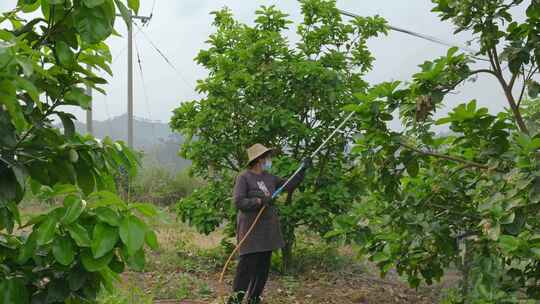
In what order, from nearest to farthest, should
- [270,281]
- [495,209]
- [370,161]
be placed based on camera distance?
[495,209] → [370,161] → [270,281]

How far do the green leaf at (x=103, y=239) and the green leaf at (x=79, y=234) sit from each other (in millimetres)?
20

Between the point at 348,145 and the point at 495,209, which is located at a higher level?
the point at 348,145

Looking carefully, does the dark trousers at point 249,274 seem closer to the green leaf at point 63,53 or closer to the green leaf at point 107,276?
the green leaf at point 107,276

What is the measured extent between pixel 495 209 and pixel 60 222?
6.59ft

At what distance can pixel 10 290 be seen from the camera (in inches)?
65.8

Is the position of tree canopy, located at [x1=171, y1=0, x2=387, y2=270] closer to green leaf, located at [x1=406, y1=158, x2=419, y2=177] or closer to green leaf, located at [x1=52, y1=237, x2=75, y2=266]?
green leaf, located at [x1=406, y1=158, x2=419, y2=177]

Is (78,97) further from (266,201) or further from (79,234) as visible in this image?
(266,201)

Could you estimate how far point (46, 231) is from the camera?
1571 millimetres

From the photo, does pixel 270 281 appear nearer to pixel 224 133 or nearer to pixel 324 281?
pixel 324 281

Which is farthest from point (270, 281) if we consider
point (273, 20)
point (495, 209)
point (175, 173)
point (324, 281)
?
point (175, 173)

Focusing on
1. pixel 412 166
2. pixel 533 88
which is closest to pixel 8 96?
pixel 412 166

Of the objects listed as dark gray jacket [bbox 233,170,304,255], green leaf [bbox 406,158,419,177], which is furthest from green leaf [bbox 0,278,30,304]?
dark gray jacket [bbox 233,170,304,255]

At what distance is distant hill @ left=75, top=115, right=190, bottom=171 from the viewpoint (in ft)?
55.0

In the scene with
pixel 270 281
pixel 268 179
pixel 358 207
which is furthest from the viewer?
pixel 270 281
